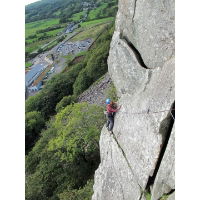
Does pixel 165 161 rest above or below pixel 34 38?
above

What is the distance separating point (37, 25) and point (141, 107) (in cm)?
9704

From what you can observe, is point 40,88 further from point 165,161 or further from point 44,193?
point 165,161

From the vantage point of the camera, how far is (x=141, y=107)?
44.6ft

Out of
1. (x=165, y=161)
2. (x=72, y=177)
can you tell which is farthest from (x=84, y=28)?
(x=165, y=161)

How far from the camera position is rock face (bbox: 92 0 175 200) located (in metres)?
Answer: 11.9

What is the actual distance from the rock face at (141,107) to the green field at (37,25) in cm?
8908

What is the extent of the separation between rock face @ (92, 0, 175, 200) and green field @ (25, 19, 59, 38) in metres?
89.1

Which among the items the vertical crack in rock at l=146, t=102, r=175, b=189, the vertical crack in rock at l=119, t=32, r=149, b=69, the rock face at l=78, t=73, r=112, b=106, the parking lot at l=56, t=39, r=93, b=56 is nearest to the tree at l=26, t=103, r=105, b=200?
the vertical crack in rock at l=119, t=32, r=149, b=69

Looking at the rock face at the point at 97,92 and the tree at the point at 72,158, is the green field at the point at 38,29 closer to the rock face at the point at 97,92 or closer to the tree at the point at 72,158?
the rock face at the point at 97,92

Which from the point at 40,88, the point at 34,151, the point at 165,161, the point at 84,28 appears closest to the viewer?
the point at 165,161

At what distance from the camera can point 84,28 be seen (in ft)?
315

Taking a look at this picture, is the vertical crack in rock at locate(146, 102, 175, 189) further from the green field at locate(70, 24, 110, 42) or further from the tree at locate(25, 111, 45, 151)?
the green field at locate(70, 24, 110, 42)
